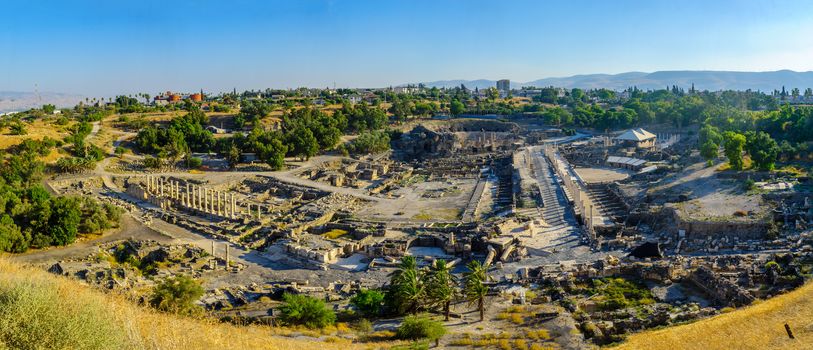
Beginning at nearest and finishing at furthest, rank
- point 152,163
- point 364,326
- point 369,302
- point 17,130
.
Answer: point 364,326 < point 369,302 < point 152,163 < point 17,130

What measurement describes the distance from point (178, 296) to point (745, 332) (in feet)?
70.8

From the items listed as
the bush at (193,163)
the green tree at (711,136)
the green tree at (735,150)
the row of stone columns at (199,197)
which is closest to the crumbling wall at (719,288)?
the green tree at (735,150)

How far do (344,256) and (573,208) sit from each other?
18585 mm

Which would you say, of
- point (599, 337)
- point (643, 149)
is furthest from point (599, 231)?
point (643, 149)

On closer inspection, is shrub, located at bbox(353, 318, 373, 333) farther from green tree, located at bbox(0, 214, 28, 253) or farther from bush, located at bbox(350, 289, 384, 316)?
green tree, located at bbox(0, 214, 28, 253)

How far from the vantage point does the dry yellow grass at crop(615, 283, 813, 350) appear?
1945 centimetres

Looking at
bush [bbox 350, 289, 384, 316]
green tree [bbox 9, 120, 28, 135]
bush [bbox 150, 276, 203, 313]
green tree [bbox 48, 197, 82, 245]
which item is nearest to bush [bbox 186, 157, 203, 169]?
green tree [bbox 9, 120, 28, 135]

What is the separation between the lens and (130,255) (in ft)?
116

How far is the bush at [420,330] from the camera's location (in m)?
21.4

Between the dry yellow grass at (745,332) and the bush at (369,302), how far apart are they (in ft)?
32.6

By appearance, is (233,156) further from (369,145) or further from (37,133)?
(37,133)

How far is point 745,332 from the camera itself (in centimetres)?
2027

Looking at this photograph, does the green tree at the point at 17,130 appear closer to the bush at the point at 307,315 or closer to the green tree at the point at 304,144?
the green tree at the point at 304,144

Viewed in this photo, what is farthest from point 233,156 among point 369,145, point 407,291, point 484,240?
point 407,291
